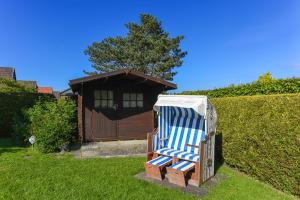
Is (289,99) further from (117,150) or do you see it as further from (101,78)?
(101,78)

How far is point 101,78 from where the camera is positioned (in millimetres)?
9039

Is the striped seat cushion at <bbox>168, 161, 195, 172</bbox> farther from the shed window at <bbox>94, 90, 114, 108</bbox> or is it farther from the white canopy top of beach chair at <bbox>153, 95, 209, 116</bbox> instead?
the shed window at <bbox>94, 90, 114, 108</bbox>

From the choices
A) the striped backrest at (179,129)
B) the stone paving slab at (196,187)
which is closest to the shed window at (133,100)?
the striped backrest at (179,129)

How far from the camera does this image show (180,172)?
15.4 ft

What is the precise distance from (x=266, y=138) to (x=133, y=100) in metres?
6.96

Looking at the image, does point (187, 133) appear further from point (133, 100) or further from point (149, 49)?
point (149, 49)

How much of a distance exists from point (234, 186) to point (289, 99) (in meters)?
2.31

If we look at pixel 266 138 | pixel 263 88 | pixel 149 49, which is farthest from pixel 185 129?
pixel 149 49

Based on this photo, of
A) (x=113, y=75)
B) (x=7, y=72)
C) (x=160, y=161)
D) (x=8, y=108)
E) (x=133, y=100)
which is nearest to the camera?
(x=160, y=161)

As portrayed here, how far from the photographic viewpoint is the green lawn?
4.18 metres

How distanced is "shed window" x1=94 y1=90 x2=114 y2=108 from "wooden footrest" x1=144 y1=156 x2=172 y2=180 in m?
5.50

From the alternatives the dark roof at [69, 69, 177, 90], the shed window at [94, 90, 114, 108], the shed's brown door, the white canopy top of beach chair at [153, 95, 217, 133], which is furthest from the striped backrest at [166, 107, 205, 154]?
the shed window at [94, 90, 114, 108]

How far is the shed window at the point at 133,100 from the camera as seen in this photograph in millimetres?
10586

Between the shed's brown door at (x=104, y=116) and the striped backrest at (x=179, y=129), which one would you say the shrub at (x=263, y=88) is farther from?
the shed's brown door at (x=104, y=116)
